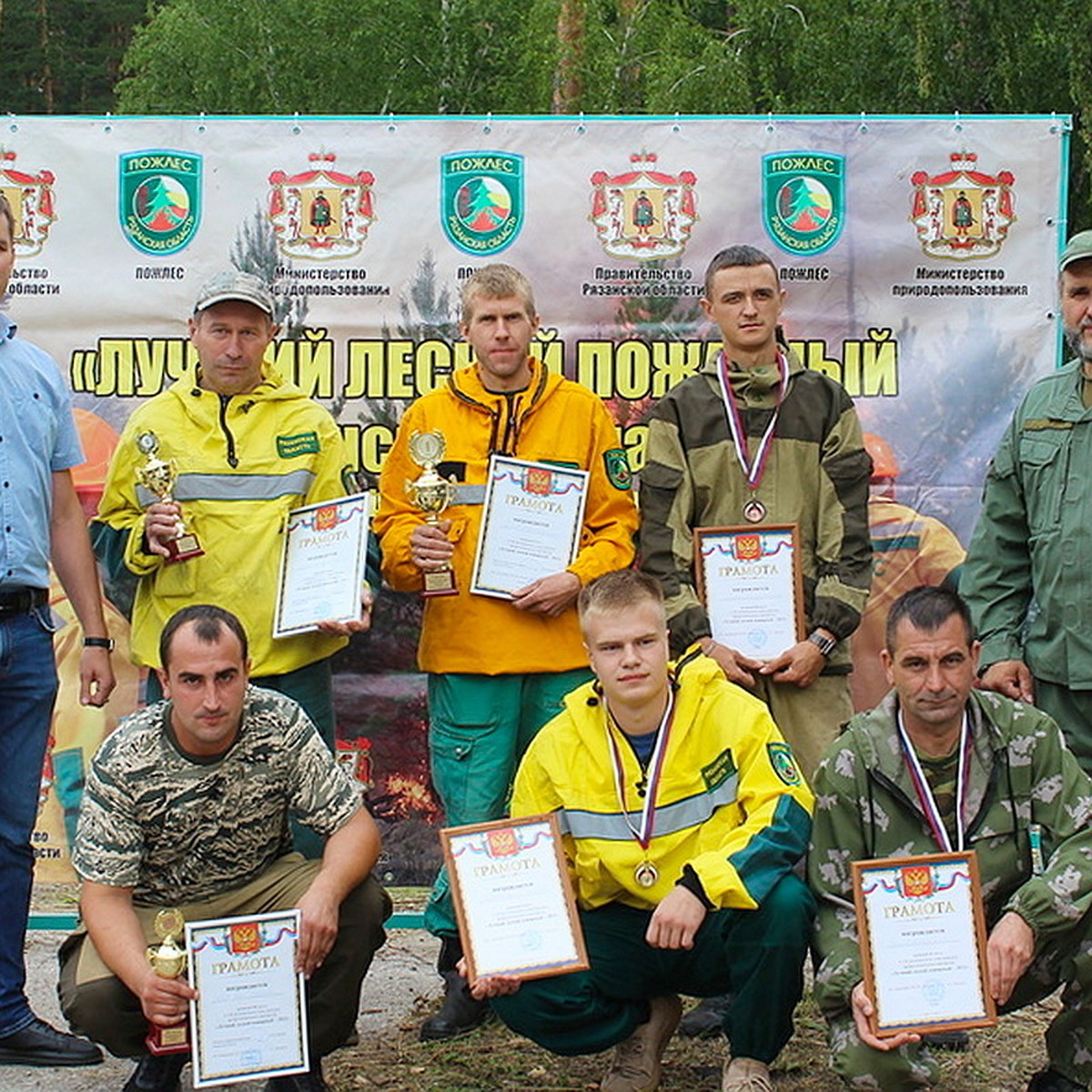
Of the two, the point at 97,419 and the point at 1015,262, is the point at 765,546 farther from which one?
the point at 97,419

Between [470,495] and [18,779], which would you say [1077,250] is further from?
[18,779]

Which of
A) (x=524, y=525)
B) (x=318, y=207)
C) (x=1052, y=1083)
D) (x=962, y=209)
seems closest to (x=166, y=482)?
(x=524, y=525)

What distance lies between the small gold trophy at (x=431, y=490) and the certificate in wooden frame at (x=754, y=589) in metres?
0.78

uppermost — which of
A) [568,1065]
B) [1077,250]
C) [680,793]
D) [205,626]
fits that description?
[1077,250]

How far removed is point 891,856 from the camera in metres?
4.17

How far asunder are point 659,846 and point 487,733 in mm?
953

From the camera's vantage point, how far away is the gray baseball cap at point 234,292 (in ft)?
16.4

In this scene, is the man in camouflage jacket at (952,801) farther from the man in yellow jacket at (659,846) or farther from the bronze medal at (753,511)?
the bronze medal at (753,511)

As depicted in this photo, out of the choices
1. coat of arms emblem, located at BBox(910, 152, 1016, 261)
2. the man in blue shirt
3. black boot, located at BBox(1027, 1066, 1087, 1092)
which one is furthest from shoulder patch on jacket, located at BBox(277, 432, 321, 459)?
black boot, located at BBox(1027, 1066, 1087, 1092)

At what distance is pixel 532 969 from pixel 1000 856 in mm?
1227

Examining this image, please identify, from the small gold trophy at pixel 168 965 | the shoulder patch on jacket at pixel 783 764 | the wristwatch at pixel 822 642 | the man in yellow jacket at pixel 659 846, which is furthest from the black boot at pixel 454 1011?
the wristwatch at pixel 822 642

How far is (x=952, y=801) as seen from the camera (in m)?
4.22

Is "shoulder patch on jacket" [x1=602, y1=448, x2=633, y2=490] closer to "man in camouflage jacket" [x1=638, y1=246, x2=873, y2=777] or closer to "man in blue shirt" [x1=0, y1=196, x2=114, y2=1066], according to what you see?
"man in camouflage jacket" [x1=638, y1=246, x2=873, y2=777]

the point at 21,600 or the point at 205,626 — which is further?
the point at 21,600
